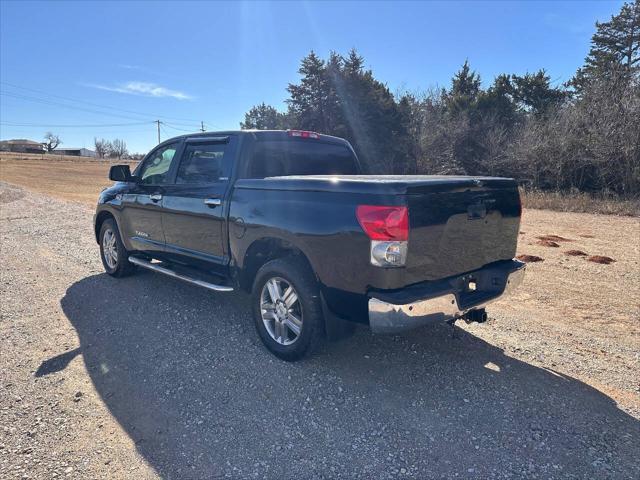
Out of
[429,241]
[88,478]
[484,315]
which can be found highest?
[429,241]

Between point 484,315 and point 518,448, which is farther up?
point 484,315

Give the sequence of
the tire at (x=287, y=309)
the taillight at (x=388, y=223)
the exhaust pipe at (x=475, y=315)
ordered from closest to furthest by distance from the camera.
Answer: the taillight at (x=388, y=223) → the tire at (x=287, y=309) → the exhaust pipe at (x=475, y=315)

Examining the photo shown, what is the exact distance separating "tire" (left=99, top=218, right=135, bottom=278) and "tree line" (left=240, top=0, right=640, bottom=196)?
17.8m

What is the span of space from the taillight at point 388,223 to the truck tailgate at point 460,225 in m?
0.06

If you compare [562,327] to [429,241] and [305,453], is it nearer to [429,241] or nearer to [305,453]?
[429,241]

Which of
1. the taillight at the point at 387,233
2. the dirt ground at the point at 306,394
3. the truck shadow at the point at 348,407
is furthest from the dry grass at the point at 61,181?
the taillight at the point at 387,233

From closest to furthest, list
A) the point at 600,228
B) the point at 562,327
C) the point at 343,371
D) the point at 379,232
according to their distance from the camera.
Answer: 1. the point at 379,232
2. the point at 343,371
3. the point at 562,327
4. the point at 600,228

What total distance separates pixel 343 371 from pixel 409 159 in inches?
1068

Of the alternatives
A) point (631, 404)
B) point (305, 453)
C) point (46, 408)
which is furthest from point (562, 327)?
point (46, 408)

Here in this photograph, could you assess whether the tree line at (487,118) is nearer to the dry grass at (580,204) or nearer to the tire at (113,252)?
the dry grass at (580,204)

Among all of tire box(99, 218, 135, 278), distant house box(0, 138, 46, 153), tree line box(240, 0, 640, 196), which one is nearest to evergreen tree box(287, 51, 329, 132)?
tree line box(240, 0, 640, 196)

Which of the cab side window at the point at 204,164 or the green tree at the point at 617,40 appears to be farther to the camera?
the green tree at the point at 617,40

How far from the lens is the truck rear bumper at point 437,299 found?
2971 mm

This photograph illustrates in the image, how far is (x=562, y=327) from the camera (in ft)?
15.2
